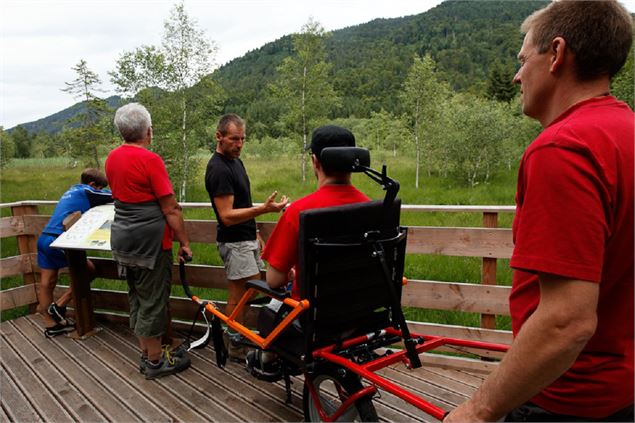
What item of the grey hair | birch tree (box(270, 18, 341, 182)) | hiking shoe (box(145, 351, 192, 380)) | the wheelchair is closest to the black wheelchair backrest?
the wheelchair

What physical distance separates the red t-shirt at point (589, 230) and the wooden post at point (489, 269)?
2419mm

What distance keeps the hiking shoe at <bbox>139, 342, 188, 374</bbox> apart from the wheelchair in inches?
60.7

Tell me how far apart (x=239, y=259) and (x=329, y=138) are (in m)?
1.56

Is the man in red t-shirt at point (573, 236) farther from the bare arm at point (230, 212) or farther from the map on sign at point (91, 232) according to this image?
the map on sign at point (91, 232)

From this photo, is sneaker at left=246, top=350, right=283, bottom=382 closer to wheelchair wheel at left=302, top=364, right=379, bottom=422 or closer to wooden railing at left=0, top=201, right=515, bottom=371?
wheelchair wheel at left=302, top=364, right=379, bottom=422

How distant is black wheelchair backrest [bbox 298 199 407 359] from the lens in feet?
6.82

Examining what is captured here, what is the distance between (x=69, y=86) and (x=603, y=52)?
→ 2118 centimetres

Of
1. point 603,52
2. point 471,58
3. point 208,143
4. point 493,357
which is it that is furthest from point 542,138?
point 471,58

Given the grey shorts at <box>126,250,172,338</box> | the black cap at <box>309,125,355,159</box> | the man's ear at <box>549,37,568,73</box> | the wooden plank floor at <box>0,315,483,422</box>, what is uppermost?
the man's ear at <box>549,37,568,73</box>

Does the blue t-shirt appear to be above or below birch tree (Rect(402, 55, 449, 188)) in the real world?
below

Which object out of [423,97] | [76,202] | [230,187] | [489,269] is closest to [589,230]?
[489,269]

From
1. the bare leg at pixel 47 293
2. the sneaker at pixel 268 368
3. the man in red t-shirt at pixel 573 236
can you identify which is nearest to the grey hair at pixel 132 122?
the sneaker at pixel 268 368

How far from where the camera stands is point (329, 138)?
2.37 meters

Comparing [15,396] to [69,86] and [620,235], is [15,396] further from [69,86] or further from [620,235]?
[69,86]
